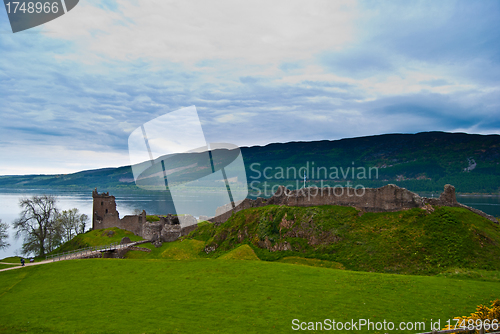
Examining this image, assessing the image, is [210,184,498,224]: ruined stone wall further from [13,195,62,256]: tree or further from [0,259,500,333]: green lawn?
[13,195,62,256]: tree

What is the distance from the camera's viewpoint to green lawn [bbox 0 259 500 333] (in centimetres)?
1409

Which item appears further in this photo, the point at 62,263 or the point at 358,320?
the point at 62,263

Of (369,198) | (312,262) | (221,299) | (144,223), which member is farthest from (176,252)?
(369,198)

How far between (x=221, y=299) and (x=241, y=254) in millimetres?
14701

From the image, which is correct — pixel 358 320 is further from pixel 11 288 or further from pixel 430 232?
pixel 11 288

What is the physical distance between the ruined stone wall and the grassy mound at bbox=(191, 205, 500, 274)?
942 mm

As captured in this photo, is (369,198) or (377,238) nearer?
(377,238)

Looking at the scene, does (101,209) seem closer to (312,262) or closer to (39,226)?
(39,226)

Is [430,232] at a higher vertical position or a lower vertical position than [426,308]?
higher

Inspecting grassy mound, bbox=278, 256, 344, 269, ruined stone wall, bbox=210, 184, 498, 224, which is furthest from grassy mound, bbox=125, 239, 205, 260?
grassy mound, bbox=278, 256, 344, 269

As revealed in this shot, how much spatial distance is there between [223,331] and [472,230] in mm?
23355

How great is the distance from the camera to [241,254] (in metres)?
31.7

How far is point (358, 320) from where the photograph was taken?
13859mm

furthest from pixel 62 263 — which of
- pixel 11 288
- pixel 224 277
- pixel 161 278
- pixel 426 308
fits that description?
pixel 426 308
